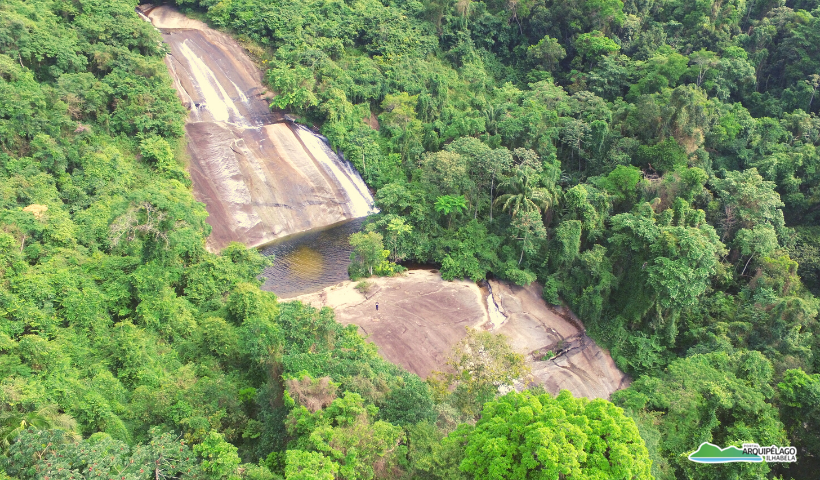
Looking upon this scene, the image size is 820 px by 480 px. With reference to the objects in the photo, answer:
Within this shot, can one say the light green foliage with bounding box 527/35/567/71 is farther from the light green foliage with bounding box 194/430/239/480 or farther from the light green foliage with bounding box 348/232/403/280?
the light green foliage with bounding box 194/430/239/480

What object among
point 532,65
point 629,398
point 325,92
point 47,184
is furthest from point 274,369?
point 532,65

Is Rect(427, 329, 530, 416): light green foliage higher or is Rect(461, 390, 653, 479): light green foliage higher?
Rect(461, 390, 653, 479): light green foliage

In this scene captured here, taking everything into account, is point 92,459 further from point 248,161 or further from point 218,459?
point 248,161

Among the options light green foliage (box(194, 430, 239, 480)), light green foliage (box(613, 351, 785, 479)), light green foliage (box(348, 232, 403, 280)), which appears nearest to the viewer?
light green foliage (box(194, 430, 239, 480))

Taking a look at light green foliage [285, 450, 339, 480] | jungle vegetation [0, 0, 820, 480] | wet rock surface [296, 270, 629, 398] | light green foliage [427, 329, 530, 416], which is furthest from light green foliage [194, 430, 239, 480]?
wet rock surface [296, 270, 629, 398]

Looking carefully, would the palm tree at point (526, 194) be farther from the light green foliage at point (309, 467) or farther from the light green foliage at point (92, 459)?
the light green foliage at point (92, 459)

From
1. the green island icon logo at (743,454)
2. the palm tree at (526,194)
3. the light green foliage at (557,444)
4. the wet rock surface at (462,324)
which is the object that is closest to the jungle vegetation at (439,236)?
the light green foliage at (557,444)

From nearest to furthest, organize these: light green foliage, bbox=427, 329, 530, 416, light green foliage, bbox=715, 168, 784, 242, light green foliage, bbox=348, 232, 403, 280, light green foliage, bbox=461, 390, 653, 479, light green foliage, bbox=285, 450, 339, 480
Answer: light green foliage, bbox=461, 390, 653, 479 → light green foliage, bbox=285, 450, 339, 480 → light green foliage, bbox=427, 329, 530, 416 → light green foliage, bbox=715, 168, 784, 242 → light green foliage, bbox=348, 232, 403, 280
